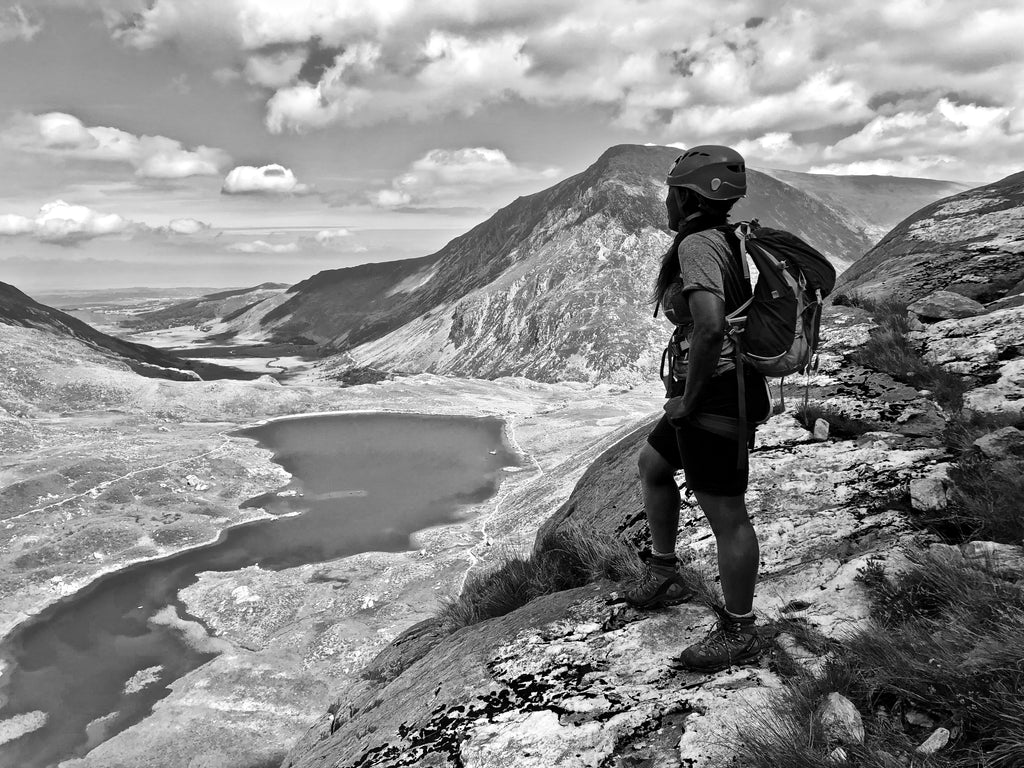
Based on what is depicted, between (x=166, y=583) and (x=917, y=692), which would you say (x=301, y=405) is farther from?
(x=917, y=692)

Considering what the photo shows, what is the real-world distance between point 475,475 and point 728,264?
211ft

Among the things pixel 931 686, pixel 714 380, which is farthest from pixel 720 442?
pixel 931 686

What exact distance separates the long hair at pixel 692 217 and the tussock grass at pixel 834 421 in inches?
170

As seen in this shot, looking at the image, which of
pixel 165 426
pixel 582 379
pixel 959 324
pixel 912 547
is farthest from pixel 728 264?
pixel 582 379

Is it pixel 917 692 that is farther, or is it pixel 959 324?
pixel 959 324

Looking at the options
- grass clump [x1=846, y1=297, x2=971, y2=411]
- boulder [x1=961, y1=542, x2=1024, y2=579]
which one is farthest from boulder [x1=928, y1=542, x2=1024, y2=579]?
grass clump [x1=846, y1=297, x2=971, y2=411]

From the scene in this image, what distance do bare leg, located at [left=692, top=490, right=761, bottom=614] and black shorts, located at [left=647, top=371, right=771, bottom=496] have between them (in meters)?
0.12

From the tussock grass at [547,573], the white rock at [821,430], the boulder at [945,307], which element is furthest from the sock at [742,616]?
the boulder at [945,307]

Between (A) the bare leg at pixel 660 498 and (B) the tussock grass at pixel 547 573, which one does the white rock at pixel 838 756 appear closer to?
(A) the bare leg at pixel 660 498

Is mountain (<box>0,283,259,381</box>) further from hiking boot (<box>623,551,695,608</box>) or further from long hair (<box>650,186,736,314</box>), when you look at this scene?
long hair (<box>650,186,736,314</box>)

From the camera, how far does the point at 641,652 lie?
16.4ft

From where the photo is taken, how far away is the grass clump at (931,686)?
2.82m

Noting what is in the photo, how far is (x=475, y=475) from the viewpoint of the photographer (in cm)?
6738

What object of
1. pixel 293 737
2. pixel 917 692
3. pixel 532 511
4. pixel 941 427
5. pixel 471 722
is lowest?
pixel 293 737
